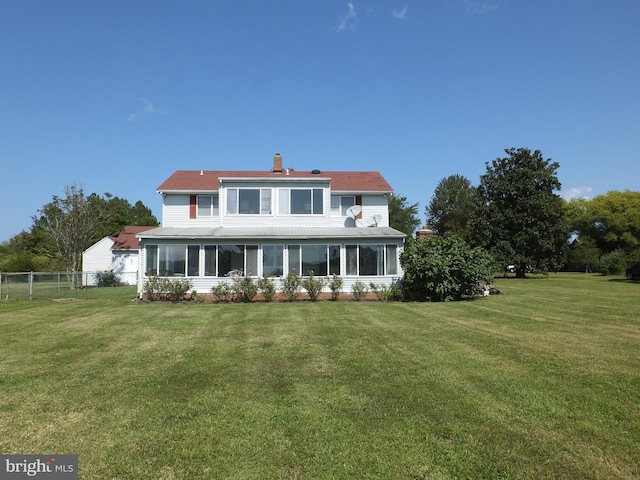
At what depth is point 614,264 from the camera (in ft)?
137

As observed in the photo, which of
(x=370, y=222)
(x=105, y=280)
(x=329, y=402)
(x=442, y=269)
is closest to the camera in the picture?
(x=329, y=402)

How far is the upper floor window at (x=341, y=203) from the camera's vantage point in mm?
23844

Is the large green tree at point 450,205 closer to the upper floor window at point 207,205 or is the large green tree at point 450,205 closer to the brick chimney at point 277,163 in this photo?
the brick chimney at point 277,163

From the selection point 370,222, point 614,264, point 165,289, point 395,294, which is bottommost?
point 395,294

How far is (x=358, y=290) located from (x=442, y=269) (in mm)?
4068

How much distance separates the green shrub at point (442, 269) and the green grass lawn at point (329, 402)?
736 centimetres

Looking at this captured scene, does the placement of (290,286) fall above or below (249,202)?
below

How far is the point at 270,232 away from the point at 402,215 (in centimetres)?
3894

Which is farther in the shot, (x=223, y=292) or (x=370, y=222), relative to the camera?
(x=370, y=222)

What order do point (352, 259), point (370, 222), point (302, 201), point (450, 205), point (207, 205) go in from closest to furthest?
1. point (352, 259)
2. point (302, 201)
3. point (207, 205)
4. point (370, 222)
5. point (450, 205)

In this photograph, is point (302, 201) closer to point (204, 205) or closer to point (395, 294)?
point (204, 205)

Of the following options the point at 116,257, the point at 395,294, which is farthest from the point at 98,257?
the point at 395,294

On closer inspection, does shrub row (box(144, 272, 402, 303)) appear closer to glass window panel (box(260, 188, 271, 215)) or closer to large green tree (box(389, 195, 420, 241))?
glass window panel (box(260, 188, 271, 215))

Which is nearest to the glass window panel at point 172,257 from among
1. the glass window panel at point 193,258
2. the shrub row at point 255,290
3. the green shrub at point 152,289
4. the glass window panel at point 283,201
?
the glass window panel at point 193,258
